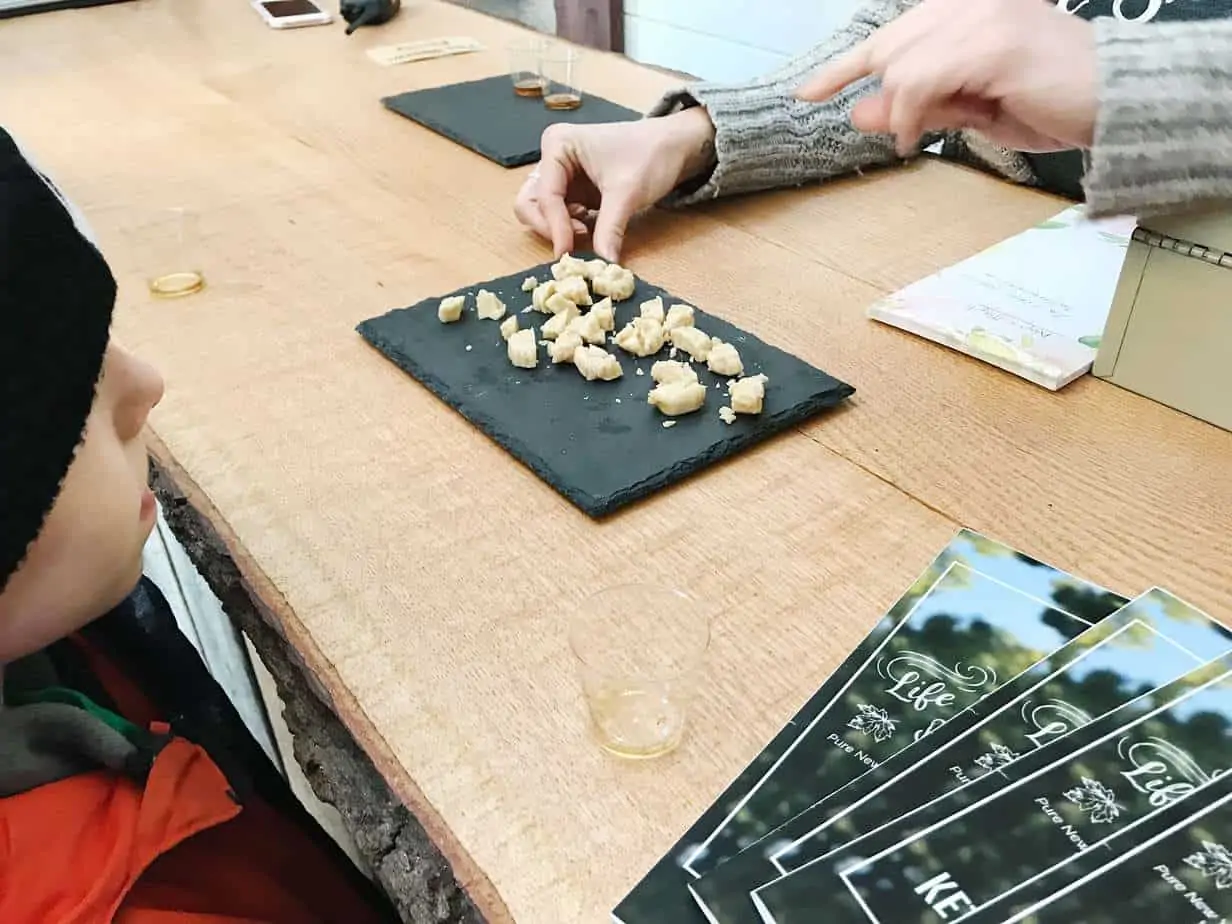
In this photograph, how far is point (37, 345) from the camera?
0.47 meters

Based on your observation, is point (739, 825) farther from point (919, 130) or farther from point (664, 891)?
point (919, 130)

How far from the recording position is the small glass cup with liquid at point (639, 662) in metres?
0.53

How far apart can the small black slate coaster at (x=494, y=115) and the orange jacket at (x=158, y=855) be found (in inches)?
31.0

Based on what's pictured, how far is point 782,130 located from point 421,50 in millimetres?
798

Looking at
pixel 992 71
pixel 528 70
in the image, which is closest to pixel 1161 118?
pixel 992 71

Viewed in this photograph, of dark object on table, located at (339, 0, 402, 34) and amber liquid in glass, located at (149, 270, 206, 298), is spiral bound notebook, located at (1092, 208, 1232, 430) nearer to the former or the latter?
amber liquid in glass, located at (149, 270, 206, 298)

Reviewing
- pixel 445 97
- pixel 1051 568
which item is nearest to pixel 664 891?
pixel 1051 568

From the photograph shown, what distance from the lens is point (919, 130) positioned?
772mm

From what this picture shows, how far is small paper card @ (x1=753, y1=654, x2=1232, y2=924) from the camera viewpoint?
425 mm

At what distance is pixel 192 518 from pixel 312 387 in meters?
0.15

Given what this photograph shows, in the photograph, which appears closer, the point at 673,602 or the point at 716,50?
the point at 673,602

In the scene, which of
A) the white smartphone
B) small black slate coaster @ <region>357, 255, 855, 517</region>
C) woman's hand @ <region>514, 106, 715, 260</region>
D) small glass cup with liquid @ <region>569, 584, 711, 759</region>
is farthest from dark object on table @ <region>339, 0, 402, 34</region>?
small glass cup with liquid @ <region>569, 584, 711, 759</region>

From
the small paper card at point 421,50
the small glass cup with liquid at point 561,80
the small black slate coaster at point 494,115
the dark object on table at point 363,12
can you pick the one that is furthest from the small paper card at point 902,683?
the dark object on table at point 363,12

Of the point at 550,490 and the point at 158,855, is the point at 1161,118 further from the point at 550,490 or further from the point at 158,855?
the point at 158,855
